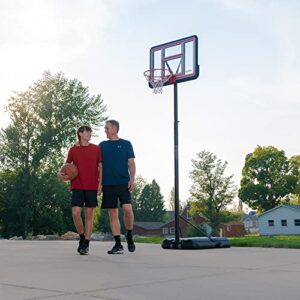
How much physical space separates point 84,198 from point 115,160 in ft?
2.18

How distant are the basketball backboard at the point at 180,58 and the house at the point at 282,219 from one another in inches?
2367

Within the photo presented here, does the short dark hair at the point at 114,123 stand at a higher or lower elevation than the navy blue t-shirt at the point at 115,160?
higher

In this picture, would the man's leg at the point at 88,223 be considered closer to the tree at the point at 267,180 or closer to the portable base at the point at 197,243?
the portable base at the point at 197,243

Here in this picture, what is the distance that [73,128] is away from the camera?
40688 millimetres

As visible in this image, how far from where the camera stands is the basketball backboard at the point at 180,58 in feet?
31.1

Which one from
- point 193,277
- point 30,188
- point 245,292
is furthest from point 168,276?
point 30,188

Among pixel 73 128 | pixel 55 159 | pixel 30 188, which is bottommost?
pixel 30 188

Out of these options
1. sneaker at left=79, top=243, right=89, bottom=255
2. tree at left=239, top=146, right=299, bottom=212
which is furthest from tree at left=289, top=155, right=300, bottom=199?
sneaker at left=79, top=243, right=89, bottom=255

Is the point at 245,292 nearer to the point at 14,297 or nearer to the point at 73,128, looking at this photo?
the point at 14,297

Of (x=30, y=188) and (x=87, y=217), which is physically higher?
(x=30, y=188)

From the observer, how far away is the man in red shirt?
679 centimetres

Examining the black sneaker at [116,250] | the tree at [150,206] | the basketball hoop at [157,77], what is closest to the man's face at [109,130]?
the black sneaker at [116,250]

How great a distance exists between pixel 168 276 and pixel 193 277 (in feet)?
0.68

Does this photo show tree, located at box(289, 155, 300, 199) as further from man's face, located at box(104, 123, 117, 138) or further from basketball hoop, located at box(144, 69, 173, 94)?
man's face, located at box(104, 123, 117, 138)
